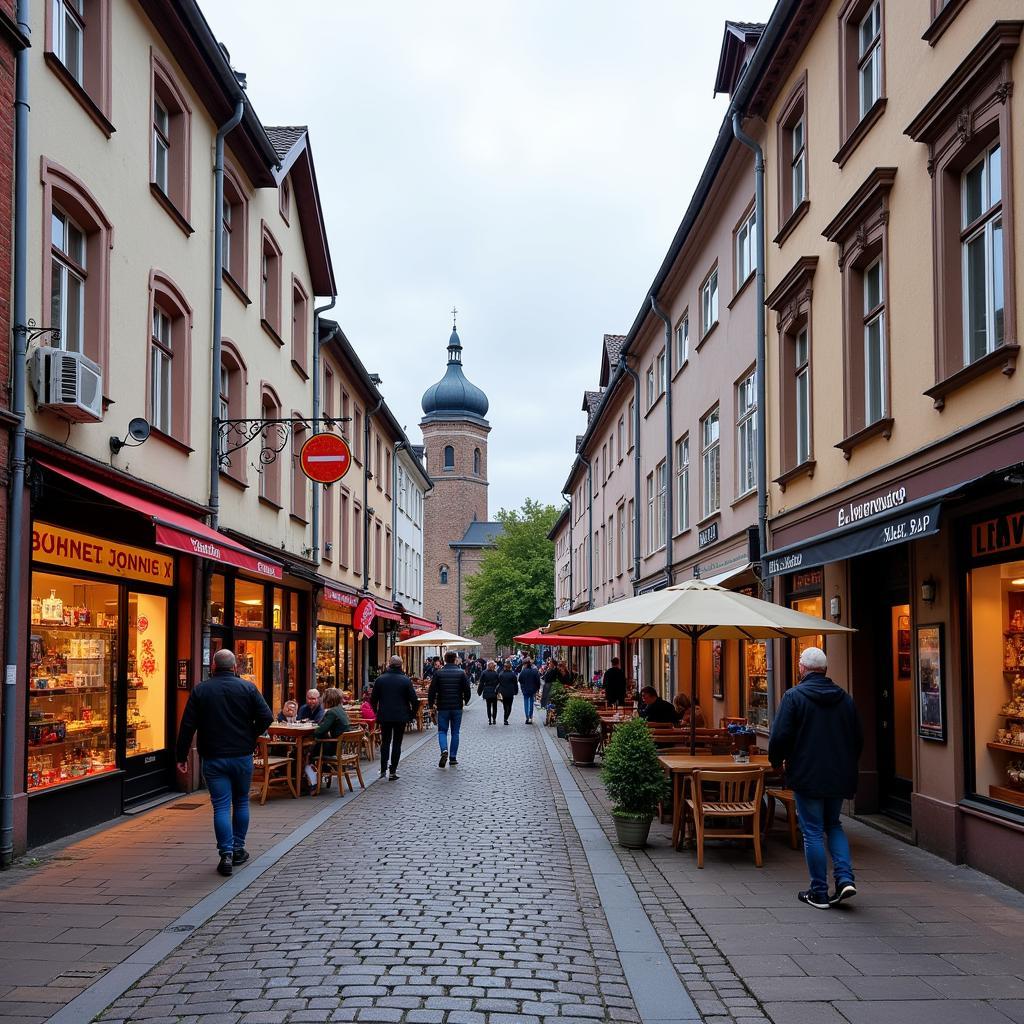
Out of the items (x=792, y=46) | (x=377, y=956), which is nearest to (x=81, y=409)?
(x=377, y=956)

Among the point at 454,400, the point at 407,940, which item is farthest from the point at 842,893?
the point at 454,400

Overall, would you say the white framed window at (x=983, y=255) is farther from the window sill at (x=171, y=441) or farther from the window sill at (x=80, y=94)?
the window sill at (x=171, y=441)

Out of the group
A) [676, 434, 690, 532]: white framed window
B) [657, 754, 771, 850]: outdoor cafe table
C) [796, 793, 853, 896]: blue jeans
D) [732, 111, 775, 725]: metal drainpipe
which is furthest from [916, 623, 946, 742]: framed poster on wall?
[676, 434, 690, 532]: white framed window

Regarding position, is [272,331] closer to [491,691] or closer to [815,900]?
[815,900]

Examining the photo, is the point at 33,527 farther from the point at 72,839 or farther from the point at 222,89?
the point at 222,89

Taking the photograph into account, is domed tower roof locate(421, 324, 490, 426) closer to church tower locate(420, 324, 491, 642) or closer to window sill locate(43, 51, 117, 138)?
church tower locate(420, 324, 491, 642)

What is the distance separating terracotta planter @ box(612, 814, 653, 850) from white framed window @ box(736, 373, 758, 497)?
7606 mm

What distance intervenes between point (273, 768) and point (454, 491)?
8279cm

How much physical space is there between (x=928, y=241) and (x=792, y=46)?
17.9 ft

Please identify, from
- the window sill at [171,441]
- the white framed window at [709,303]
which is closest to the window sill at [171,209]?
the window sill at [171,441]

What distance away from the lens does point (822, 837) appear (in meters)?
7.96

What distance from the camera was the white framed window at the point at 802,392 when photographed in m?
14.5

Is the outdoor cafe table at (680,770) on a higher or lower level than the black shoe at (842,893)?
higher

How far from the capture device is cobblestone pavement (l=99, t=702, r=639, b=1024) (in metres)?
5.42
